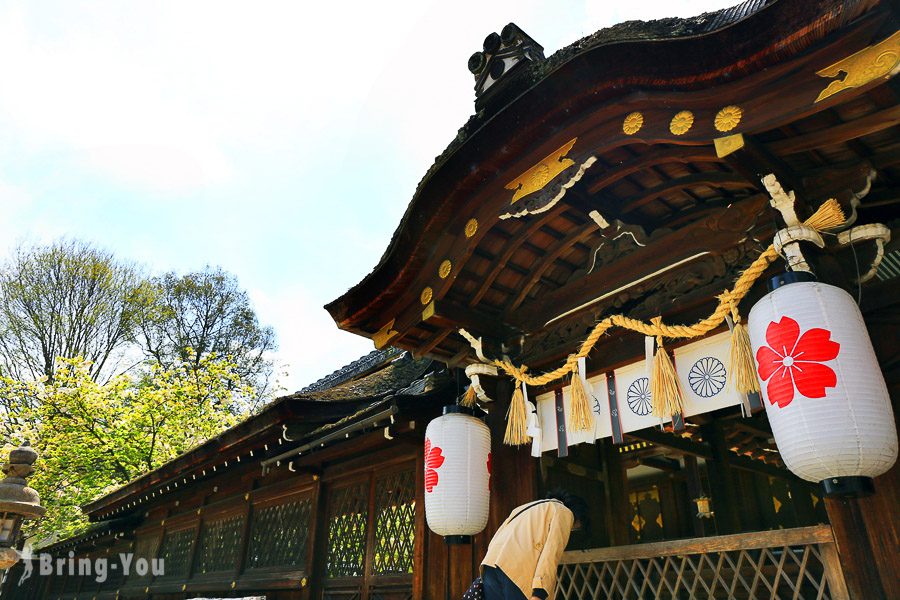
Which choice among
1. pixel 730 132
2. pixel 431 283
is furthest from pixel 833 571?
pixel 431 283

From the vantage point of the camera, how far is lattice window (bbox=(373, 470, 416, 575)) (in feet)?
22.9

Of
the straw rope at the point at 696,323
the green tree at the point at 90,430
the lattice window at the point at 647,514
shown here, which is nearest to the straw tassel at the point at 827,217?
the straw rope at the point at 696,323

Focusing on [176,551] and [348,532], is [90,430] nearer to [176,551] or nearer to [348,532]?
[176,551]

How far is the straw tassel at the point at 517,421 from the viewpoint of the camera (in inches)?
220

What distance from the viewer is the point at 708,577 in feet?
21.2

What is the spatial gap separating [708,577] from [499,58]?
231 inches

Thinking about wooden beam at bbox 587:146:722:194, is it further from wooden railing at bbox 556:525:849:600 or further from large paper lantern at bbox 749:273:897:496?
wooden railing at bbox 556:525:849:600

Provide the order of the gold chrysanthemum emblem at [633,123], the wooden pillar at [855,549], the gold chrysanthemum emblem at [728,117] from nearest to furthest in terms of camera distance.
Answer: the wooden pillar at [855,549]
the gold chrysanthemum emblem at [728,117]
the gold chrysanthemum emblem at [633,123]

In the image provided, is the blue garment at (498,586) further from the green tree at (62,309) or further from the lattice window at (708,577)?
the green tree at (62,309)

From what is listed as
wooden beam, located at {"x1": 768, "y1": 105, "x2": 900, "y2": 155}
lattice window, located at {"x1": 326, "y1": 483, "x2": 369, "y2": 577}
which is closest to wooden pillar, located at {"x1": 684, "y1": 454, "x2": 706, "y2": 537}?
lattice window, located at {"x1": 326, "y1": 483, "x2": 369, "y2": 577}

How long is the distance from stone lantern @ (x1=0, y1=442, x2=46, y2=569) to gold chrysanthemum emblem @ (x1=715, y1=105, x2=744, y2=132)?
Answer: 1087cm

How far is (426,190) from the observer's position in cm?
521

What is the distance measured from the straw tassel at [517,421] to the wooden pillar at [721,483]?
3.67 metres

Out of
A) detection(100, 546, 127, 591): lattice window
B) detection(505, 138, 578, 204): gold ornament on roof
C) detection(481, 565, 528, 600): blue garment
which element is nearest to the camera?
detection(481, 565, 528, 600): blue garment
